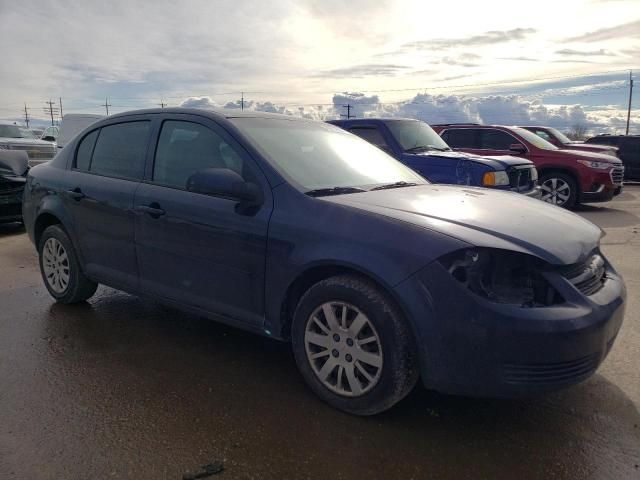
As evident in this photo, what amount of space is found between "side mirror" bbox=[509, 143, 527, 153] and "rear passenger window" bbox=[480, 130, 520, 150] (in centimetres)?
14

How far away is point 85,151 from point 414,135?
5.21 meters

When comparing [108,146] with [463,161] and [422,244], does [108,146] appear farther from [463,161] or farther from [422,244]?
[463,161]

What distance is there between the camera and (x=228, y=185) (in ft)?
10.4

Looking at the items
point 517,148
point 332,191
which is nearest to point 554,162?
point 517,148

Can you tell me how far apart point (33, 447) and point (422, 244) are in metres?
2.13

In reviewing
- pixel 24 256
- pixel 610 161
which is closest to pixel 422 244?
pixel 24 256

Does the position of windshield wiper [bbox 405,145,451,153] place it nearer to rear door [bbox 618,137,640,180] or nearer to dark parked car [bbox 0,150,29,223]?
dark parked car [bbox 0,150,29,223]

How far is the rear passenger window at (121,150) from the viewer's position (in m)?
4.06

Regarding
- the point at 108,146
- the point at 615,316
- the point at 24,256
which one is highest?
the point at 108,146

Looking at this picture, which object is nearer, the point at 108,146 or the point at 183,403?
the point at 183,403

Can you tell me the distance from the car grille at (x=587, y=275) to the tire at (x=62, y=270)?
3.78 metres

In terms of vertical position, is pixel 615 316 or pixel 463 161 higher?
pixel 463 161

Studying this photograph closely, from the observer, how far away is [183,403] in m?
3.06

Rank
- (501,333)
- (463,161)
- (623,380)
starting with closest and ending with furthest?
1. (501,333)
2. (623,380)
3. (463,161)
